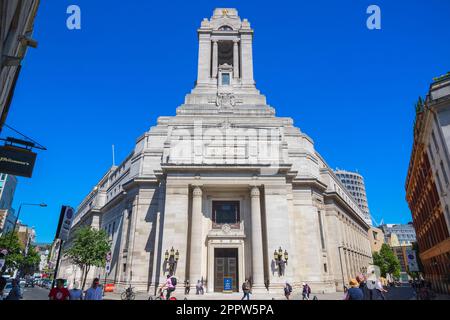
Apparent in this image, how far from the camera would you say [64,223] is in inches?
537

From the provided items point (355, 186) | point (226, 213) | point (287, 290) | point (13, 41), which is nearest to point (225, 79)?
point (226, 213)

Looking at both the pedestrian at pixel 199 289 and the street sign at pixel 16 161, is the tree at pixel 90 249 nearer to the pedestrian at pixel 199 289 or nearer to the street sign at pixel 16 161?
the pedestrian at pixel 199 289

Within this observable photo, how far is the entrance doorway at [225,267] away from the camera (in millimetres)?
31781

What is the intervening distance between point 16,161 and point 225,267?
81.2 feet

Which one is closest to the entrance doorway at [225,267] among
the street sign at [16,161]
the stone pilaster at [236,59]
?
the street sign at [16,161]

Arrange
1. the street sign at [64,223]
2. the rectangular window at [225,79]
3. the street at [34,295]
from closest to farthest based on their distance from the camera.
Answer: the street sign at [64,223] → the street at [34,295] → the rectangular window at [225,79]

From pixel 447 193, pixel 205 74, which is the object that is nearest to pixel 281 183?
pixel 447 193

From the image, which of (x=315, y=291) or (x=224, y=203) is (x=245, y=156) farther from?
(x=315, y=291)

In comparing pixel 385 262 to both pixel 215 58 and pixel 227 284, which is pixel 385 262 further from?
pixel 215 58

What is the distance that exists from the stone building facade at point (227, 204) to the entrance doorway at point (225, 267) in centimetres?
10

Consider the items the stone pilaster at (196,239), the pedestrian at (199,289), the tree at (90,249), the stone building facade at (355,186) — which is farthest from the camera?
the stone building facade at (355,186)

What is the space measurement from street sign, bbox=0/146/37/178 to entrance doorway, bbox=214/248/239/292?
23.5 m

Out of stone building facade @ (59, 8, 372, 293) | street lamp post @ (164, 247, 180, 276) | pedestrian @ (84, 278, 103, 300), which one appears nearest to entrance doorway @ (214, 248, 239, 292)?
stone building facade @ (59, 8, 372, 293)
